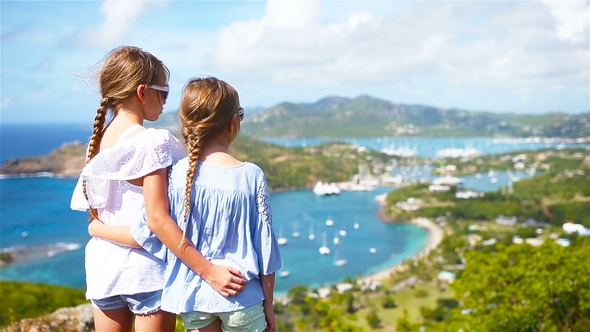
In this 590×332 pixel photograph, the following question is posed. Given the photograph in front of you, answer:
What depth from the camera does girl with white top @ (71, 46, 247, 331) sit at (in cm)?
112

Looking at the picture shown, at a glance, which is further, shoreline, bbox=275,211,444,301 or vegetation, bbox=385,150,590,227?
vegetation, bbox=385,150,590,227

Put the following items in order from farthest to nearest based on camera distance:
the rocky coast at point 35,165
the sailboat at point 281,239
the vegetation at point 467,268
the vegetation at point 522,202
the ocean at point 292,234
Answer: the rocky coast at point 35,165 < the vegetation at point 522,202 < the sailboat at point 281,239 < the ocean at point 292,234 < the vegetation at point 467,268

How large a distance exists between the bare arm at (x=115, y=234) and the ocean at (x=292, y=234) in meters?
18.6

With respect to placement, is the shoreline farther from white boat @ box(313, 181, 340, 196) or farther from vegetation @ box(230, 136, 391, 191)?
vegetation @ box(230, 136, 391, 191)

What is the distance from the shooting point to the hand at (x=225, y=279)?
1.08 metres

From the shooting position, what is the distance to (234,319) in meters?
1.10

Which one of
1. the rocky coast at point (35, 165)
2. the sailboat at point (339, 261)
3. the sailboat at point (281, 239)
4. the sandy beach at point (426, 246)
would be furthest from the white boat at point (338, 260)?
the rocky coast at point (35, 165)

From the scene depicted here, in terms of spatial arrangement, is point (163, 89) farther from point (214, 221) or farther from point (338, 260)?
point (338, 260)

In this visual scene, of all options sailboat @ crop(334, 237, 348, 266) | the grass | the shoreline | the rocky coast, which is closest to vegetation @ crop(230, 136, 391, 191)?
the shoreline

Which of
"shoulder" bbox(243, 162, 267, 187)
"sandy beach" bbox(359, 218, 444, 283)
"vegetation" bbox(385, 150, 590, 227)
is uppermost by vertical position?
"shoulder" bbox(243, 162, 267, 187)

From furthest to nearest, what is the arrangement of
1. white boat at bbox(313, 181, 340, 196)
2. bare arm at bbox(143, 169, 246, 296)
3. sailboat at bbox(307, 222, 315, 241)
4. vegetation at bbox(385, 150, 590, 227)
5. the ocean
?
white boat at bbox(313, 181, 340, 196)
vegetation at bbox(385, 150, 590, 227)
sailboat at bbox(307, 222, 315, 241)
the ocean
bare arm at bbox(143, 169, 246, 296)

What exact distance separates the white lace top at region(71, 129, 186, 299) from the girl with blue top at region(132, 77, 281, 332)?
0.14 feet

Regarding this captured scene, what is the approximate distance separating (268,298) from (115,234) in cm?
40

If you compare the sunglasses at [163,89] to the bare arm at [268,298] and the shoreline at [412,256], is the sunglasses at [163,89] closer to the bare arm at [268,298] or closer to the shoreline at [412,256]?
the bare arm at [268,298]
